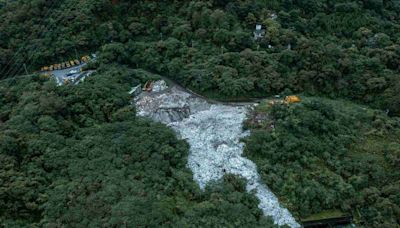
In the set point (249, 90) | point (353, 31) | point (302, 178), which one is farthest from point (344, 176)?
point (353, 31)

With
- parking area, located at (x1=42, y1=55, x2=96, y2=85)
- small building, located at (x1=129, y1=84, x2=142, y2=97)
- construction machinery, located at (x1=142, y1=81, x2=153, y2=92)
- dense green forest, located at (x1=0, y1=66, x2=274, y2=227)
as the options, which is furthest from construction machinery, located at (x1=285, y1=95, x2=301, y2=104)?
parking area, located at (x1=42, y1=55, x2=96, y2=85)

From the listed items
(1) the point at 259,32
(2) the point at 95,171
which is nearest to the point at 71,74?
(2) the point at 95,171

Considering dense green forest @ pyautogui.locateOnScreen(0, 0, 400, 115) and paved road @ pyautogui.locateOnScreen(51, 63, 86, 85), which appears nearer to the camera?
dense green forest @ pyautogui.locateOnScreen(0, 0, 400, 115)

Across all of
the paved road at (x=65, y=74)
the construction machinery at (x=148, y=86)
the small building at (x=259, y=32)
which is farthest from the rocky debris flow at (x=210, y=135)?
the small building at (x=259, y=32)

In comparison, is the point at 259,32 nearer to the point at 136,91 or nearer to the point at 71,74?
the point at 136,91

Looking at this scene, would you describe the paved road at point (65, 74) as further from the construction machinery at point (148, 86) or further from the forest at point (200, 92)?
the construction machinery at point (148, 86)

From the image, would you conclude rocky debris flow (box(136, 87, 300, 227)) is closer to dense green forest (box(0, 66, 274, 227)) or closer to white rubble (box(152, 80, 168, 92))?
white rubble (box(152, 80, 168, 92))
